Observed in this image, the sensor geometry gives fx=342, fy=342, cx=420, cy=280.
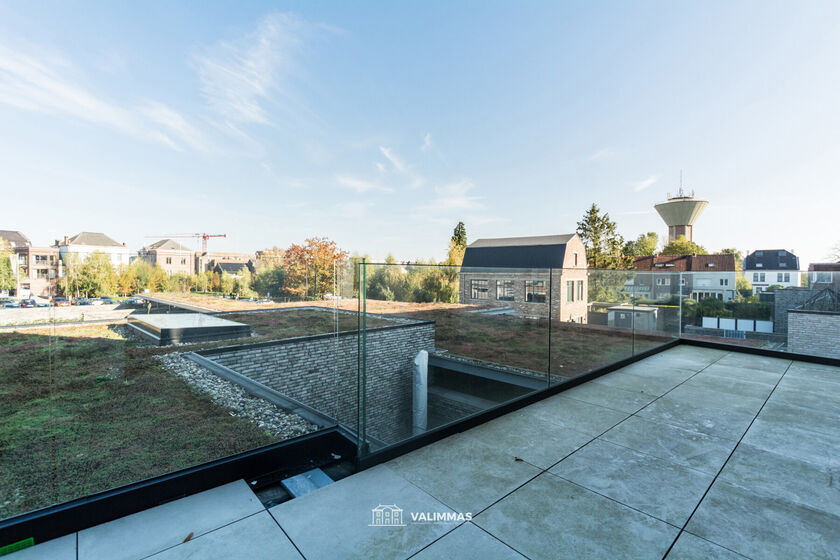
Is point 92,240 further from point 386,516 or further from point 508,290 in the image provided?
point 508,290

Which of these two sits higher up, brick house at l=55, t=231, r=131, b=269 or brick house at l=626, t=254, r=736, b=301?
brick house at l=55, t=231, r=131, b=269

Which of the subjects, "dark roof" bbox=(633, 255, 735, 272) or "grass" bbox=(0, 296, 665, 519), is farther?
"dark roof" bbox=(633, 255, 735, 272)

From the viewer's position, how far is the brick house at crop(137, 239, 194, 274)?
111 inches

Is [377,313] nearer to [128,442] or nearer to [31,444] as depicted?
[128,442]

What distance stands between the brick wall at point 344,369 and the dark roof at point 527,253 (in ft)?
61.6

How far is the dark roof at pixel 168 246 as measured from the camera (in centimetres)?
295

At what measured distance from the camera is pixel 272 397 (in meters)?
3.59

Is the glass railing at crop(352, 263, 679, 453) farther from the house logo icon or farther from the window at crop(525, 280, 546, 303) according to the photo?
the house logo icon

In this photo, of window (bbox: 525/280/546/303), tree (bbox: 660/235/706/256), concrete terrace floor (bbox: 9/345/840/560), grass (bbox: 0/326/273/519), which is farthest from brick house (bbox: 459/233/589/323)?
tree (bbox: 660/235/706/256)

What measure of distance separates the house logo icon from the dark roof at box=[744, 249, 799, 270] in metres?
66.5

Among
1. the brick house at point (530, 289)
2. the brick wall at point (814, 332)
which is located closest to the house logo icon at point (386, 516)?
the brick house at point (530, 289)

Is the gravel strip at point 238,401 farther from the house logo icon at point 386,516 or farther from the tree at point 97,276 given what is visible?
the house logo icon at point 386,516

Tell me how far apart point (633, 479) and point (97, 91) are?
249 inches

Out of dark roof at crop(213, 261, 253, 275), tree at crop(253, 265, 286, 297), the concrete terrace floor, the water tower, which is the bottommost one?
the concrete terrace floor
